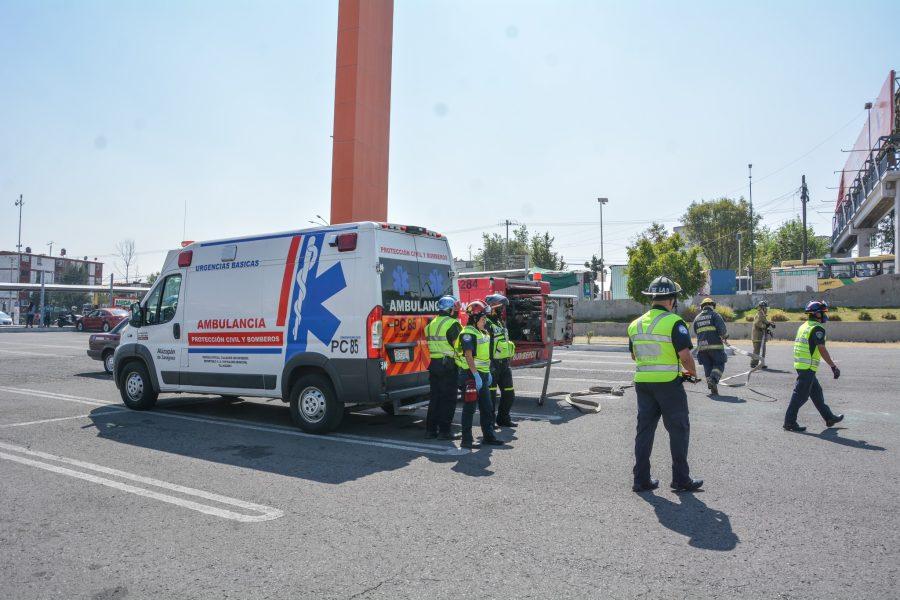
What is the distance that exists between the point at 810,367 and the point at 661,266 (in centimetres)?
2899

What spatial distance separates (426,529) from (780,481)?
3.38 meters

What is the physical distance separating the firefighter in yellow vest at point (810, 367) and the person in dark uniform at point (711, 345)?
329 cm

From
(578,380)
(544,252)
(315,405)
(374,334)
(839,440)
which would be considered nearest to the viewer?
(374,334)

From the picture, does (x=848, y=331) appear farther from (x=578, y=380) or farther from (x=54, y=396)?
(x=54, y=396)

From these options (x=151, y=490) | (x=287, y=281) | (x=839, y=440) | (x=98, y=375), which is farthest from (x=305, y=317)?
(x=98, y=375)

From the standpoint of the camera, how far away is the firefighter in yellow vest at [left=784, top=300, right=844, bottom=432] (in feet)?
25.6

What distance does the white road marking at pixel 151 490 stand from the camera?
4.80m

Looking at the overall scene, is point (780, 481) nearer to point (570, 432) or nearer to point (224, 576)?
point (570, 432)

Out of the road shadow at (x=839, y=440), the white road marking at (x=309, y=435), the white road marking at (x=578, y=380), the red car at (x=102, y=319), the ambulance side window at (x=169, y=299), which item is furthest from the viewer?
the red car at (x=102, y=319)

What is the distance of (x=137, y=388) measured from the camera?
977 cm

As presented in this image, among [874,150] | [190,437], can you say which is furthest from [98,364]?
[874,150]

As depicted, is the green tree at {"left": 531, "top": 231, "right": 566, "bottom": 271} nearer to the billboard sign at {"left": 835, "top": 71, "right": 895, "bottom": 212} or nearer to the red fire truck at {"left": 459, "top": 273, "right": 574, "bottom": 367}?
the billboard sign at {"left": 835, "top": 71, "right": 895, "bottom": 212}

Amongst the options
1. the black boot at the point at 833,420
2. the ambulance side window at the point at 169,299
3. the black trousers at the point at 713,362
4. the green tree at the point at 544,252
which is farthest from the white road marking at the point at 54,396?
the green tree at the point at 544,252

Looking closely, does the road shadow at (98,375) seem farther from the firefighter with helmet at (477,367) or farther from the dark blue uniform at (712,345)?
the dark blue uniform at (712,345)
